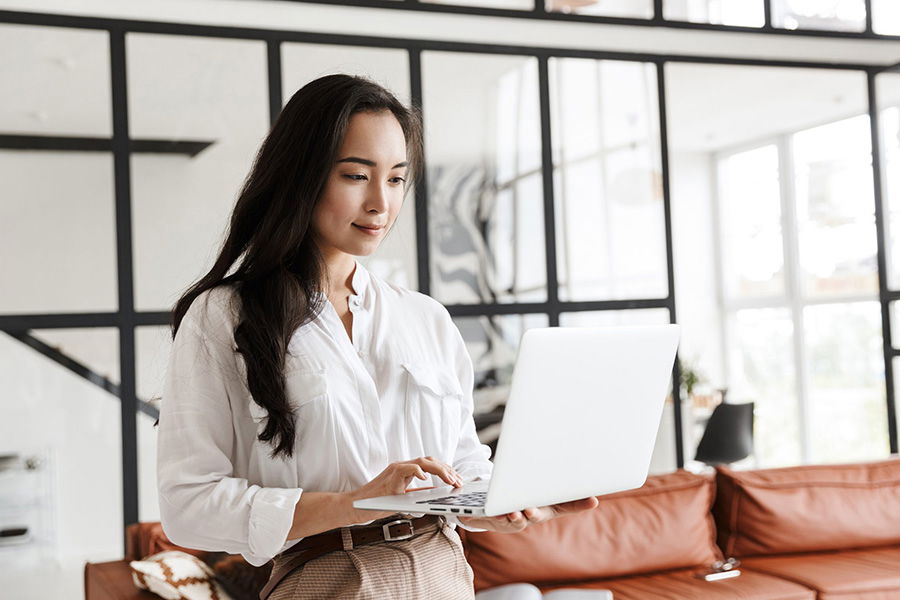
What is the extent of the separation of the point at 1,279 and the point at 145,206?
548 millimetres

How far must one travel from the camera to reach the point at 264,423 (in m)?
1.37

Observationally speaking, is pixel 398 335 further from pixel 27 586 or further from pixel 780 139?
pixel 780 139

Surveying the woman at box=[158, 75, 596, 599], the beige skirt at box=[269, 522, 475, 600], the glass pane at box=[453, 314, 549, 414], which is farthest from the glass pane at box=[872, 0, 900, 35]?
the beige skirt at box=[269, 522, 475, 600]

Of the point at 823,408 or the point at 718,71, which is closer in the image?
the point at 718,71

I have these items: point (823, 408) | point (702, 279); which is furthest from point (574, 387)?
point (702, 279)

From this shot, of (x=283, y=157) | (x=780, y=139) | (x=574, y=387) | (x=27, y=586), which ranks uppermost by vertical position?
(x=780, y=139)

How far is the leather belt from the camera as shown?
139cm

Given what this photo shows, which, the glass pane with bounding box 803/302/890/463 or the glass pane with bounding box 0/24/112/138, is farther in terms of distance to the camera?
the glass pane with bounding box 803/302/890/463

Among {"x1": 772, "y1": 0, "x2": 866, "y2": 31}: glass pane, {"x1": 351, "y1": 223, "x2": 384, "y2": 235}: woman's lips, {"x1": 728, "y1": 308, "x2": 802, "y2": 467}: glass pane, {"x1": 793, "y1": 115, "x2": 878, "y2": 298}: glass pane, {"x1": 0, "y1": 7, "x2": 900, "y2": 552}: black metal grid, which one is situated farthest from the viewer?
{"x1": 728, "y1": 308, "x2": 802, "y2": 467}: glass pane

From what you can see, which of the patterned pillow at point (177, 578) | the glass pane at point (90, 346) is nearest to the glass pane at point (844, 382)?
the glass pane at point (90, 346)

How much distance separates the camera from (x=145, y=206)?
3652mm

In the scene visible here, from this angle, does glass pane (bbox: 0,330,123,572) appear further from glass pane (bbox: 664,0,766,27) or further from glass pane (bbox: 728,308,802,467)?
glass pane (bbox: 728,308,802,467)

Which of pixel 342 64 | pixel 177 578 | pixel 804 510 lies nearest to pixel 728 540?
pixel 804 510

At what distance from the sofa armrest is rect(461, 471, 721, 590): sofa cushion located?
3.43 feet
